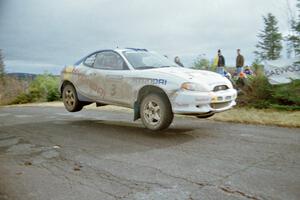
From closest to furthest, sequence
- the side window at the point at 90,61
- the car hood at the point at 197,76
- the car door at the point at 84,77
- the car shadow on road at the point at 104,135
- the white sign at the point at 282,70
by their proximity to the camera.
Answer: the car shadow on road at the point at 104,135
the car hood at the point at 197,76
the car door at the point at 84,77
the side window at the point at 90,61
the white sign at the point at 282,70

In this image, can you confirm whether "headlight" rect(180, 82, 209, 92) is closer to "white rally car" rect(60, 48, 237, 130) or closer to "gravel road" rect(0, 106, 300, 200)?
"white rally car" rect(60, 48, 237, 130)

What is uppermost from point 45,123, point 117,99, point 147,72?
point 147,72

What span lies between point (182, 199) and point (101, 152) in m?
2.17

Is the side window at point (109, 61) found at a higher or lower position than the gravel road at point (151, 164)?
higher

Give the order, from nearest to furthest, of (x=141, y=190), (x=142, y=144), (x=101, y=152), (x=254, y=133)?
(x=141, y=190) < (x=101, y=152) < (x=142, y=144) < (x=254, y=133)

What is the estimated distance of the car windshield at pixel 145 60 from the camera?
688cm

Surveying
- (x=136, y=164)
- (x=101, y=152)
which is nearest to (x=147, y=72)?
(x=101, y=152)

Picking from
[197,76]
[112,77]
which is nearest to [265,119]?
[197,76]

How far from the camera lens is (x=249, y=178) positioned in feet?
11.4

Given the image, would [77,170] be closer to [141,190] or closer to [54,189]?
[54,189]

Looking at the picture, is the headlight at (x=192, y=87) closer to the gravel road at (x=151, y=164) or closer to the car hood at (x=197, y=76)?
the car hood at (x=197, y=76)

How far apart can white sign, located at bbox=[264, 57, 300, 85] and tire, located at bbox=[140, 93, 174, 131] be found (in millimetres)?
6056

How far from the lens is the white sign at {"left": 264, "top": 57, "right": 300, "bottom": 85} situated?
1041 cm

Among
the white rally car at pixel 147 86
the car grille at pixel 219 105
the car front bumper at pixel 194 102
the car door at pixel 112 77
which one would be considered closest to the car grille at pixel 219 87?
the white rally car at pixel 147 86
